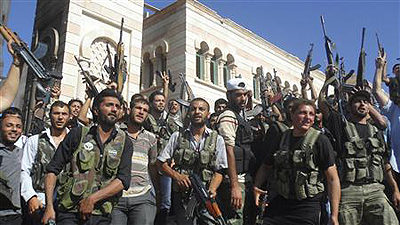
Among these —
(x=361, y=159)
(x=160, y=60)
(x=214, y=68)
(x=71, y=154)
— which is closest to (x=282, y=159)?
(x=361, y=159)

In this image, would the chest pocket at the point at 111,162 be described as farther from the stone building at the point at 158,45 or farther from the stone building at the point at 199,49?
the stone building at the point at 199,49

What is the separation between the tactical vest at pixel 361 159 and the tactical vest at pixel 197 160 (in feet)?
4.94

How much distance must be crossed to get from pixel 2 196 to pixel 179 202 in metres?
1.82

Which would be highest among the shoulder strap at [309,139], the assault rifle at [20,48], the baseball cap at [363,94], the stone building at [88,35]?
the stone building at [88,35]

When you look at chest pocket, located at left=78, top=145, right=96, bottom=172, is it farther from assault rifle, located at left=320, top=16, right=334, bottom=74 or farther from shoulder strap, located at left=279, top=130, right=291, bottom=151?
assault rifle, located at left=320, top=16, right=334, bottom=74

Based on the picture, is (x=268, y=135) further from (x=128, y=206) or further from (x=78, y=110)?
(x=78, y=110)

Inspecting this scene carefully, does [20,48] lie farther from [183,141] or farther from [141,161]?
Answer: [183,141]

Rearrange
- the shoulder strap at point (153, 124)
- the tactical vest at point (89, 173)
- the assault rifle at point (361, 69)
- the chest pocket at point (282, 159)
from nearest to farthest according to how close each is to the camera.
A: the tactical vest at point (89, 173) < the chest pocket at point (282, 159) < the shoulder strap at point (153, 124) < the assault rifle at point (361, 69)

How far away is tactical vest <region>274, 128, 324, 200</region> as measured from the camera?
10.6ft

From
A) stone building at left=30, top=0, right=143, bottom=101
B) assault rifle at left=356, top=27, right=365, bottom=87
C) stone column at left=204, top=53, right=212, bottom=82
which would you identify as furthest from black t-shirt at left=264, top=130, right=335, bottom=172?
stone column at left=204, top=53, right=212, bottom=82

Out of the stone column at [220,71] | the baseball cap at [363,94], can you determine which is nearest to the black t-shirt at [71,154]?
the baseball cap at [363,94]

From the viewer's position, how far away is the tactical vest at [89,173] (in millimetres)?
3000

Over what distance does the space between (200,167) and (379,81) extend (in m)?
2.99

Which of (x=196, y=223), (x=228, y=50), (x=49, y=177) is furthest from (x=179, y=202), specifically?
(x=228, y=50)
